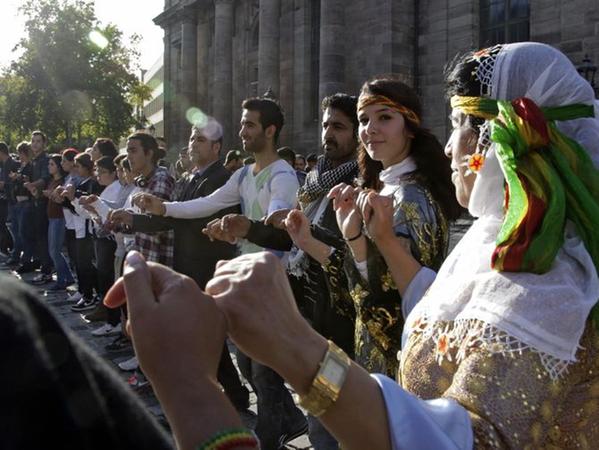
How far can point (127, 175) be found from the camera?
6.39 meters

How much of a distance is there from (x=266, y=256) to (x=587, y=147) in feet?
3.26

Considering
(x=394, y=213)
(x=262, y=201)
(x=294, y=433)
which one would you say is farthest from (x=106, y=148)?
(x=394, y=213)

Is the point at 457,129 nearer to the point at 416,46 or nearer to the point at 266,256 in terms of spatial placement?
the point at 266,256

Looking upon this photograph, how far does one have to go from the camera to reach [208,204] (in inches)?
175

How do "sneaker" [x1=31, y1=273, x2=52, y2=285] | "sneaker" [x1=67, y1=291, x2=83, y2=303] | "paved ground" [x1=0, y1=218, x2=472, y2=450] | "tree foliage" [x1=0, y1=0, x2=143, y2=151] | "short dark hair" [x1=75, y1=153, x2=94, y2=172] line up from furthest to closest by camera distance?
"tree foliage" [x1=0, y1=0, x2=143, y2=151], "sneaker" [x1=31, y1=273, x2=52, y2=285], "sneaker" [x1=67, y1=291, x2=83, y2=303], "short dark hair" [x1=75, y1=153, x2=94, y2=172], "paved ground" [x1=0, y1=218, x2=472, y2=450]

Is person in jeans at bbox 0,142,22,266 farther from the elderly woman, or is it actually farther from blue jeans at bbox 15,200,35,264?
the elderly woman

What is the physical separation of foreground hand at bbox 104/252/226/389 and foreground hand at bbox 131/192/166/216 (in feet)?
10.7

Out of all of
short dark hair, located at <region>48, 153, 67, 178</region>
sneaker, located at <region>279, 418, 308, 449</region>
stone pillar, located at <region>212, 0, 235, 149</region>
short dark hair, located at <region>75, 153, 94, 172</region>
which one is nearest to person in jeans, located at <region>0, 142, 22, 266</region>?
short dark hair, located at <region>48, 153, 67, 178</region>

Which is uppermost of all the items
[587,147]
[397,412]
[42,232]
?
[587,147]

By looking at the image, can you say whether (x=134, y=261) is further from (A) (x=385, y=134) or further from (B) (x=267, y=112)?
(B) (x=267, y=112)

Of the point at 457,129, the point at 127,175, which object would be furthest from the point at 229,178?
the point at 457,129

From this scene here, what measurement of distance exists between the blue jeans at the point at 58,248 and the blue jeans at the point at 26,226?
1395 millimetres

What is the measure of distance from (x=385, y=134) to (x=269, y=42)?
20213 mm

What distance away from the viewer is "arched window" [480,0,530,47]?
51.5 ft
